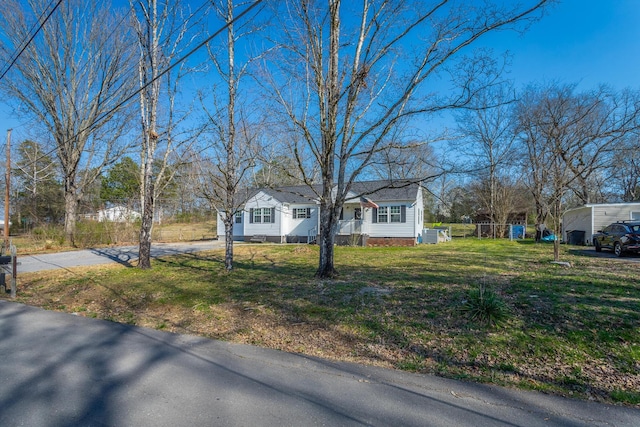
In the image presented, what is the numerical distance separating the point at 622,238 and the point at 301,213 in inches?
669

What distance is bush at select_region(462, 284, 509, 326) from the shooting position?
15.6 ft

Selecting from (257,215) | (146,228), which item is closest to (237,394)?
(146,228)

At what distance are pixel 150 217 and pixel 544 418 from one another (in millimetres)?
11193

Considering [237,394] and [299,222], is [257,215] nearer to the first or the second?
[299,222]

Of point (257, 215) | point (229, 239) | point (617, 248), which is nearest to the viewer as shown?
point (229, 239)

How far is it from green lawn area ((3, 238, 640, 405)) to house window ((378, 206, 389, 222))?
1183 cm

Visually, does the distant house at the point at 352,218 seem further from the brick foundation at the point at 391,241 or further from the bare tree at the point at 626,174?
the bare tree at the point at 626,174

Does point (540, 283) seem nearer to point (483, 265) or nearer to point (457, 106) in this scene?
point (483, 265)

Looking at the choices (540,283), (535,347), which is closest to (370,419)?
(535,347)

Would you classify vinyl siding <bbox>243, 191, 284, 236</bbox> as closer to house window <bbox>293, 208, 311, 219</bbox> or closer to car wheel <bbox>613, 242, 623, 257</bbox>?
house window <bbox>293, 208, 311, 219</bbox>

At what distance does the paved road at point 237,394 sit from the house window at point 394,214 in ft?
59.3

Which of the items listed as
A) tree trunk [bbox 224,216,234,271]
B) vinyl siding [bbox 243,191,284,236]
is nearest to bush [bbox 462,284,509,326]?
tree trunk [bbox 224,216,234,271]

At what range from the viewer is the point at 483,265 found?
10773 mm

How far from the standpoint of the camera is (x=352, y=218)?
22.3 metres
